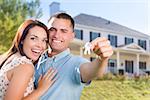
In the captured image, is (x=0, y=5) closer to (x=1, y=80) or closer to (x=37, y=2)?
(x=37, y=2)

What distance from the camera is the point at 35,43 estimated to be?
2.50 m

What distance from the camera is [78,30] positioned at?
2992cm

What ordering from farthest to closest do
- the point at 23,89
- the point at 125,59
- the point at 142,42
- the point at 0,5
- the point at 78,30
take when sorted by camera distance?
the point at 142,42 → the point at 125,59 → the point at 78,30 → the point at 0,5 → the point at 23,89

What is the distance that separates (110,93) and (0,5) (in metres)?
6.97

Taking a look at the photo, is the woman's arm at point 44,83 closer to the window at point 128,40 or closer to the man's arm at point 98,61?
the man's arm at point 98,61

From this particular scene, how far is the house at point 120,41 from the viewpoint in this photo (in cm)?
3054

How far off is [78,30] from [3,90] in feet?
90.7

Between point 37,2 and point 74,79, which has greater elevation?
point 37,2

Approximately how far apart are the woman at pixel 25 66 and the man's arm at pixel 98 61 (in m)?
0.21

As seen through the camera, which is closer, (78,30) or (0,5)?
(0,5)

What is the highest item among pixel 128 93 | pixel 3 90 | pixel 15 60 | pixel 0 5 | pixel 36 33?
pixel 0 5

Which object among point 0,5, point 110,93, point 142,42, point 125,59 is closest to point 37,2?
point 0,5

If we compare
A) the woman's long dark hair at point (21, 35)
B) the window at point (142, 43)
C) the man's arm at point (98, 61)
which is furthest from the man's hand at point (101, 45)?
the window at point (142, 43)

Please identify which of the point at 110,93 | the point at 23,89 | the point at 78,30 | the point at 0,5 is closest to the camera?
the point at 23,89
